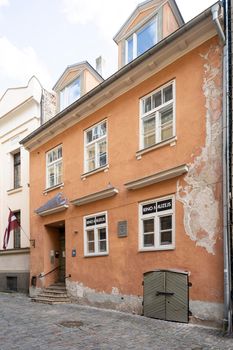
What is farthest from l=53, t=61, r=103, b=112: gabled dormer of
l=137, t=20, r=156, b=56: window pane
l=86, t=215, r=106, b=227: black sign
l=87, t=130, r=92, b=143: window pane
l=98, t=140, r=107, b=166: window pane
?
l=86, t=215, r=106, b=227: black sign

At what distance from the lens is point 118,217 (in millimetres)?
11812

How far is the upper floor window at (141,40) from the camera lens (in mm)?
12177

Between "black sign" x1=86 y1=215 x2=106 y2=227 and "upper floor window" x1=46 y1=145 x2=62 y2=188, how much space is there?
262 cm

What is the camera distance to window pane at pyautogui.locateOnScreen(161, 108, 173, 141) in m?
10.5

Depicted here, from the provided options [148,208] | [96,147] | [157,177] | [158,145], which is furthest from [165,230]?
[96,147]

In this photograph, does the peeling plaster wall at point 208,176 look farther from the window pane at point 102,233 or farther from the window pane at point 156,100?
the window pane at point 102,233

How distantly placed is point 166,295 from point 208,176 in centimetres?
319

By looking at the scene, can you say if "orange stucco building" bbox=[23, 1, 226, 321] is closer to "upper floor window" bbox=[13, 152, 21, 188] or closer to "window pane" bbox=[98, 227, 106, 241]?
"window pane" bbox=[98, 227, 106, 241]

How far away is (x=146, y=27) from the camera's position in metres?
12.5

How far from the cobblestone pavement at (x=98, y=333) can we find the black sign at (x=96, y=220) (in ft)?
8.94

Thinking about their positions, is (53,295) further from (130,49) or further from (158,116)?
(130,49)

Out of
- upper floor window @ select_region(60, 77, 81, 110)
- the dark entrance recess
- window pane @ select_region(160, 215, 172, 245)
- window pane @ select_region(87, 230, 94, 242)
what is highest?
upper floor window @ select_region(60, 77, 81, 110)

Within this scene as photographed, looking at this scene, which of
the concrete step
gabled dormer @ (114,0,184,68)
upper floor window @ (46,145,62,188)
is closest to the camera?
gabled dormer @ (114,0,184,68)

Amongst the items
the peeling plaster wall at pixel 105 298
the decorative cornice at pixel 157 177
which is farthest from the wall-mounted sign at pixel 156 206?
the peeling plaster wall at pixel 105 298
